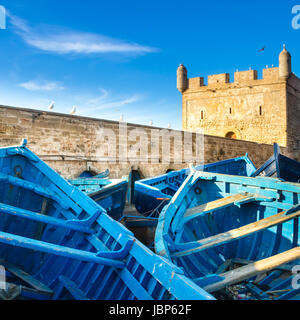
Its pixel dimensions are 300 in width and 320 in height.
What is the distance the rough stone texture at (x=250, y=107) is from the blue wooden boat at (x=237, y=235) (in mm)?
19052

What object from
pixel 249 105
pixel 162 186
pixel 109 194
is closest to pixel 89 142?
pixel 162 186

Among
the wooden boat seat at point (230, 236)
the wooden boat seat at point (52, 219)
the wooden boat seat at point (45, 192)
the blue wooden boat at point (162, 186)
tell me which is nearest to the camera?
the wooden boat seat at point (52, 219)

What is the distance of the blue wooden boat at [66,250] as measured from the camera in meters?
2.41

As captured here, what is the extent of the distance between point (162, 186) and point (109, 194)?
2.89 meters

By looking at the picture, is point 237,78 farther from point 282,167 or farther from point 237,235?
point 237,235

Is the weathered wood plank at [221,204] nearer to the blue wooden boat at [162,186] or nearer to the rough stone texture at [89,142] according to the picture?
the blue wooden boat at [162,186]

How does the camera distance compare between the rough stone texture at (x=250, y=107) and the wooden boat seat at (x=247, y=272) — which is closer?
the wooden boat seat at (x=247, y=272)

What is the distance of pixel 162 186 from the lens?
8367 millimetres

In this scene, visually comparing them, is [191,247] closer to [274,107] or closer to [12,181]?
[12,181]

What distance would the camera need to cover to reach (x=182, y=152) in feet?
45.6

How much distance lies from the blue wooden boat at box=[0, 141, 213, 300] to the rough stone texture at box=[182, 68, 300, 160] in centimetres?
2181

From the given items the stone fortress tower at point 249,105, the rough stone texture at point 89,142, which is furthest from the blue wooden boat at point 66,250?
the stone fortress tower at point 249,105

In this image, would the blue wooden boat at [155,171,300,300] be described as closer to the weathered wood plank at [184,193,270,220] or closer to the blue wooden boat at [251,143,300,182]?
the weathered wood plank at [184,193,270,220]
